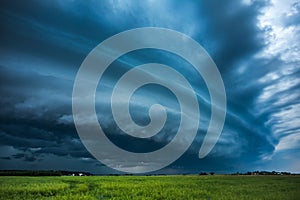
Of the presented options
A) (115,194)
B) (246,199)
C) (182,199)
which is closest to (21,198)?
(115,194)

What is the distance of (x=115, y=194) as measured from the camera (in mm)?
18453

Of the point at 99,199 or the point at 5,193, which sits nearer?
the point at 99,199

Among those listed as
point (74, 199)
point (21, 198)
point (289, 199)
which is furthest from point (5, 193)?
point (289, 199)

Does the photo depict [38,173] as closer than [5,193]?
No

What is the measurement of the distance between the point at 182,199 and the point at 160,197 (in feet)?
5.19

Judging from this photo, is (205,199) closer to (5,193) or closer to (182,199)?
(182,199)

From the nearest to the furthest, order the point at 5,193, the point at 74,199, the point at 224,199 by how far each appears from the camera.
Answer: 1. the point at 74,199
2. the point at 224,199
3. the point at 5,193

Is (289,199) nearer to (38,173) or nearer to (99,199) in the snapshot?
(99,199)

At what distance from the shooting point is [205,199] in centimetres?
1599

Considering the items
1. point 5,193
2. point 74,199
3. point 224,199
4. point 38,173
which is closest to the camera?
point 74,199

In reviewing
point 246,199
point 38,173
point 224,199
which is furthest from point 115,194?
point 38,173

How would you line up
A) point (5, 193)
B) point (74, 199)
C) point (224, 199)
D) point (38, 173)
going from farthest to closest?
point (38, 173)
point (5, 193)
point (224, 199)
point (74, 199)

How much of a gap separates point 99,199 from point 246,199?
8442 millimetres

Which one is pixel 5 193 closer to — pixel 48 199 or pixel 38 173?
pixel 48 199
